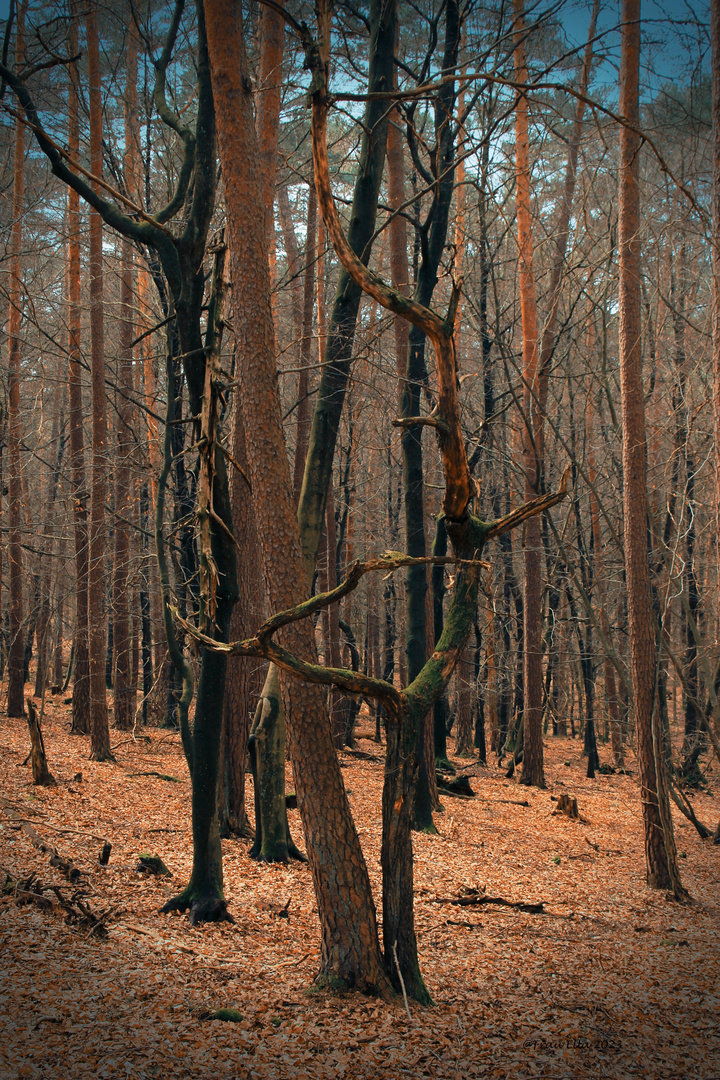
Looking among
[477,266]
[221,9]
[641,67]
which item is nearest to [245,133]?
[221,9]

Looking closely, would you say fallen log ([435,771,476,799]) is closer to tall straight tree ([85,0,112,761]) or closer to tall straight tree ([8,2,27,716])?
tall straight tree ([85,0,112,761])

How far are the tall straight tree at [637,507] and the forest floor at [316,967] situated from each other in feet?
2.29

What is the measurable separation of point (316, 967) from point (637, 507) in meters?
5.34

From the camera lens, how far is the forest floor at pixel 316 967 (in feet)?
11.5

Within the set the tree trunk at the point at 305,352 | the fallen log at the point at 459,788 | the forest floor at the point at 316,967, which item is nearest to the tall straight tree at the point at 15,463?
the tree trunk at the point at 305,352

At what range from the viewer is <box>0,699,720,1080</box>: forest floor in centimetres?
351

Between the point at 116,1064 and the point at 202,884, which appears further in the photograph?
the point at 202,884

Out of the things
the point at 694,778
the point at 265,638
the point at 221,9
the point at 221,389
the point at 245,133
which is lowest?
the point at 694,778

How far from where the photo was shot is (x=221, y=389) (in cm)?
530

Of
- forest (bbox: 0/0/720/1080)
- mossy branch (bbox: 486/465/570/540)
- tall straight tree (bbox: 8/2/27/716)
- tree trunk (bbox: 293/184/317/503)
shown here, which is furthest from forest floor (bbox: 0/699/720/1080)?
tree trunk (bbox: 293/184/317/503)

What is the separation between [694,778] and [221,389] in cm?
1387

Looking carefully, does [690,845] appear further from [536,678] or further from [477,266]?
[477,266]

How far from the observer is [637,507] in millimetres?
7598

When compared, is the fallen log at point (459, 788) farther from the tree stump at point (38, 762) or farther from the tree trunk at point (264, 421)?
the tree trunk at point (264, 421)
